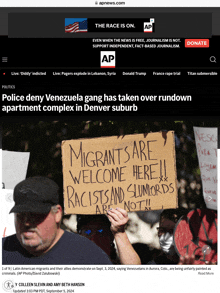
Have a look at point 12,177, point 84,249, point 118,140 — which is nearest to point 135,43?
point 118,140

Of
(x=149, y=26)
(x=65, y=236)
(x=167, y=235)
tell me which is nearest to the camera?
(x=149, y=26)

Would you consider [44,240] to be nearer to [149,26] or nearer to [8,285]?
[8,285]

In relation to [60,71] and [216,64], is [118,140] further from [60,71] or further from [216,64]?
[216,64]

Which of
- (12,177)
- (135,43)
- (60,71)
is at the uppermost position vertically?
(135,43)

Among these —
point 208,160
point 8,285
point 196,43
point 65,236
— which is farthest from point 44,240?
point 196,43

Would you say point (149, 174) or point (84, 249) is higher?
point (149, 174)

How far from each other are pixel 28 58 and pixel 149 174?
1865mm

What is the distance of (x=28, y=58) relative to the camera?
2.81 metres

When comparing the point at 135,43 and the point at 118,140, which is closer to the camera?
the point at 135,43

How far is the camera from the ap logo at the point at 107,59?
9.09ft

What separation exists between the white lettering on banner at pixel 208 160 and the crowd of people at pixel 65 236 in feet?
1.11

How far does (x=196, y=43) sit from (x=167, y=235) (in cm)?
221

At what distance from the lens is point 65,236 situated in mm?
2934

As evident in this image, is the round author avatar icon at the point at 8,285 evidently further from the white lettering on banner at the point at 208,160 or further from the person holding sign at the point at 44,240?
the white lettering on banner at the point at 208,160
